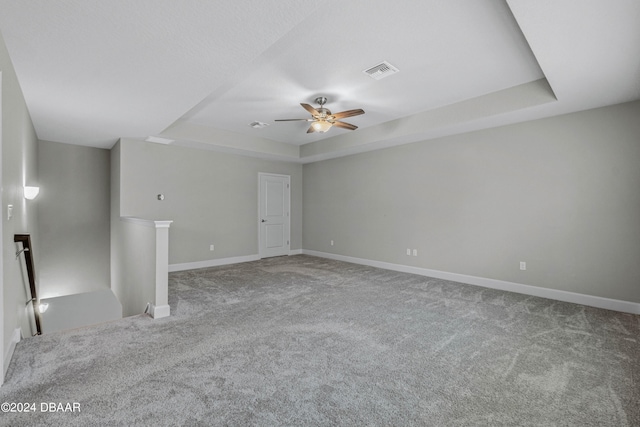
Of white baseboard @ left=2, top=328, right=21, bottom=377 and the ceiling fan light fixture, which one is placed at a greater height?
the ceiling fan light fixture

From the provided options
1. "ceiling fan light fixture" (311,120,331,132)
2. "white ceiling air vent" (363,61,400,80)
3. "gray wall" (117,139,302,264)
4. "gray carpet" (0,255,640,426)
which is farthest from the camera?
"gray wall" (117,139,302,264)

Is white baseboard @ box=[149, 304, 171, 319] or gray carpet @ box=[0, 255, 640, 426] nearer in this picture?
gray carpet @ box=[0, 255, 640, 426]

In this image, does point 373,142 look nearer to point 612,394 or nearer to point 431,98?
point 431,98

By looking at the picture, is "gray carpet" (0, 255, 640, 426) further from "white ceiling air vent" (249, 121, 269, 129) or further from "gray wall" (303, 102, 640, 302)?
"white ceiling air vent" (249, 121, 269, 129)

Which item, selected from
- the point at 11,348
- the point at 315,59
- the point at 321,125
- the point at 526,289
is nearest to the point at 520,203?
the point at 526,289

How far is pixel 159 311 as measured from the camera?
3.23 metres

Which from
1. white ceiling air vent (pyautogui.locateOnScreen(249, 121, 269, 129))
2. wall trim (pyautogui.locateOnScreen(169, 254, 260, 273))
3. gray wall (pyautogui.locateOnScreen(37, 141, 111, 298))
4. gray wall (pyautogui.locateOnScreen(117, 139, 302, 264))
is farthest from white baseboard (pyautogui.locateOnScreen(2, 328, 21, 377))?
white ceiling air vent (pyautogui.locateOnScreen(249, 121, 269, 129))

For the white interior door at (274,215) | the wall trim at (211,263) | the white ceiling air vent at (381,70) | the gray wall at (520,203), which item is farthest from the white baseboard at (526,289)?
the white ceiling air vent at (381,70)

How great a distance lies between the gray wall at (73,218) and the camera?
17.5 ft

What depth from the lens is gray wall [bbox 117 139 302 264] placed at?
5.26 meters

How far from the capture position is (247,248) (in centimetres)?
673

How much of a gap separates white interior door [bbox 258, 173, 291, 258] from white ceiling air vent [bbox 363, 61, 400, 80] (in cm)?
416

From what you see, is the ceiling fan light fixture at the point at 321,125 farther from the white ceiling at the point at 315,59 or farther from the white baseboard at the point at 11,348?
the white baseboard at the point at 11,348

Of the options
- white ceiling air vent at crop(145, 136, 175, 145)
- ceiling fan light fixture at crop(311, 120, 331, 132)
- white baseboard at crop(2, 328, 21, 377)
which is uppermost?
white ceiling air vent at crop(145, 136, 175, 145)
